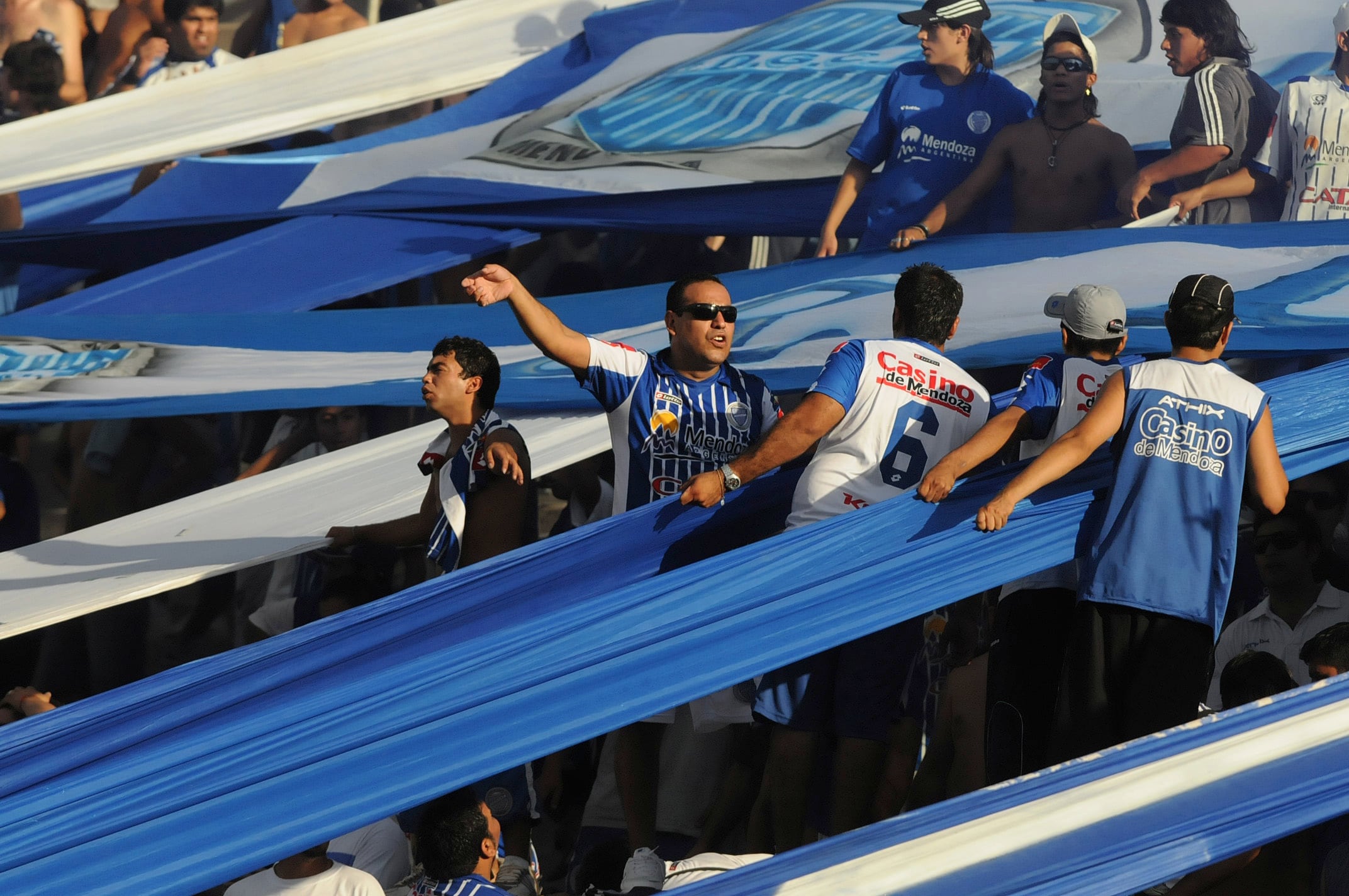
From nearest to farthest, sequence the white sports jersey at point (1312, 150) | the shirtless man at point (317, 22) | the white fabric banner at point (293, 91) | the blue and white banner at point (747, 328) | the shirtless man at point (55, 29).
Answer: the blue and white banner at point (747, 328) → the white sports jersey at point (1312, 150) → the white fabric banner at point (293, 91) → the shirtless man at point (55, 29) → the shirtless man at point (317, 22)

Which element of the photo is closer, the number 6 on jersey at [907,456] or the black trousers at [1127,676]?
the black trousers at [1127,676]

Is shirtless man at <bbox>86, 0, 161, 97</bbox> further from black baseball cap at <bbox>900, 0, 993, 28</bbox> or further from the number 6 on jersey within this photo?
the number 6 on jersey

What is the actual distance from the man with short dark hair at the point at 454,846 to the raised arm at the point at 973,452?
886 millimetres

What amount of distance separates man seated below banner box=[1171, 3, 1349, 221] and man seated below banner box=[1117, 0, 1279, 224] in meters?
0.03

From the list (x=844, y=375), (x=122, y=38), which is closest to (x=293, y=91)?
(x=122, y=38)

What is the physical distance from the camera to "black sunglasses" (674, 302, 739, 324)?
2.55 meters

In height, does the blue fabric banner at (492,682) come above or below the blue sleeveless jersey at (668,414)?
below

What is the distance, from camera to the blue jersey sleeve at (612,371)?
8.48 ft

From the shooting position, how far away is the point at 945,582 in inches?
89.0

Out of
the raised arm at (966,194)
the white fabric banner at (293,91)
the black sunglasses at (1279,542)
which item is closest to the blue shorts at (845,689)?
the black sunglasses at (1279,542)

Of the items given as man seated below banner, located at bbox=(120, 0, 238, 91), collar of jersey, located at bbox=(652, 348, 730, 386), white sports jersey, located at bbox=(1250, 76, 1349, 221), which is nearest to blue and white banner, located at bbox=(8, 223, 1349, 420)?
white sports jersey, located at bbox=(1250, 76, 1349, 221)

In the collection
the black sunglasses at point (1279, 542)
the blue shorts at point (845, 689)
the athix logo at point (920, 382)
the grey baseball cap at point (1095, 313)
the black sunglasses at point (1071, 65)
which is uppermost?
the black sunglasses at point (1071, 65)

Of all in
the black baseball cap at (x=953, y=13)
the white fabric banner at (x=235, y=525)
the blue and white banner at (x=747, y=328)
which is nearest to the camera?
the white fabric banner at (x=235, y=525)

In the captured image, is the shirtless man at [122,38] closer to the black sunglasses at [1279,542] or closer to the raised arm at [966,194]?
the raised arm at [966,194]
